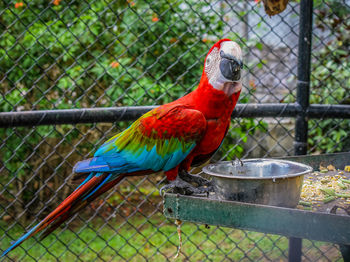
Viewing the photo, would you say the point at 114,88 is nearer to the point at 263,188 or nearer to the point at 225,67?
the point at 225,67

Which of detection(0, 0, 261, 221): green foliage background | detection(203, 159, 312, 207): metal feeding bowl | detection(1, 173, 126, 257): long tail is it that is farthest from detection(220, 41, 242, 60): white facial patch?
detection(0, 0, 261, 221): green foliage background

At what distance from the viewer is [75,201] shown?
1573 millimetres

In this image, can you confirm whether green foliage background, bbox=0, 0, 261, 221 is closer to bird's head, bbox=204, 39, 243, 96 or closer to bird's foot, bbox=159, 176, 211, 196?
bird's head, bbox=204, 39, 243, 96

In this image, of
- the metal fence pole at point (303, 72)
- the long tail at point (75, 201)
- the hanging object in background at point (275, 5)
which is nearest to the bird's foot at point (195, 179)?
the long tail at point (75, 201)

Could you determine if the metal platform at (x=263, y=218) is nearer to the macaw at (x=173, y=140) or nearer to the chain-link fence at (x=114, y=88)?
the macaw at (x=173, y=140)

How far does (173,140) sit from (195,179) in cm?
18

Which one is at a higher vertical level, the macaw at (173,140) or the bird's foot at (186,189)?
the macaw at (173,140)

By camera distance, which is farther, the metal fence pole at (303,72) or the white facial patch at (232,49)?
the metal fence pole at (303,72)

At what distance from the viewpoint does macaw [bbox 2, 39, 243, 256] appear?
4.85 feet

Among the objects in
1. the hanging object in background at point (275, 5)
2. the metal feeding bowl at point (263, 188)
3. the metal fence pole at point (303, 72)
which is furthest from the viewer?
the metal fence pole at point (303, 72)

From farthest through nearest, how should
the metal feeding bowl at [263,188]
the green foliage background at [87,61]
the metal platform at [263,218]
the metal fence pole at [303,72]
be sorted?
the green foliage background at [87,61] < the metal fence pole at [303,72] < the metal feeding bowl at [263,188] < the metal platform at [263,218]

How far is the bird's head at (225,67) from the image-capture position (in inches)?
57.4

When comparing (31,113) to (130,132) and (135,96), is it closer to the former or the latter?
(130,132)

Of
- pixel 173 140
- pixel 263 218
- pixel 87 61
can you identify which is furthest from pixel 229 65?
pixel 87 61
